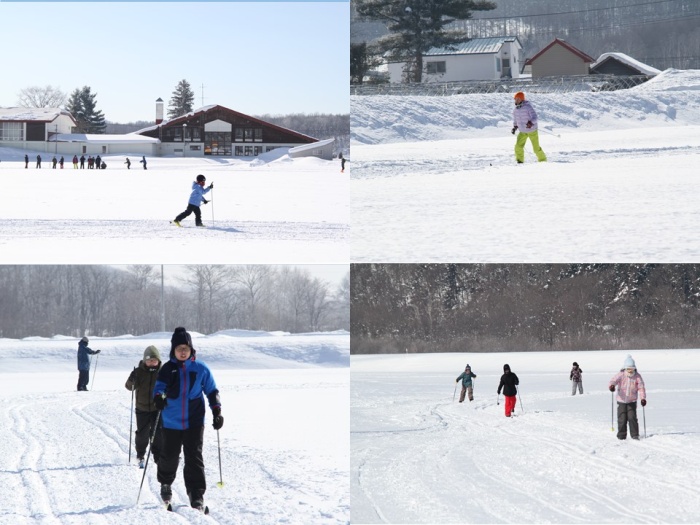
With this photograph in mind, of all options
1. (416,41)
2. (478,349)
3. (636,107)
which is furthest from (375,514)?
(636,107)

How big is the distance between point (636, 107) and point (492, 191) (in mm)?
11366

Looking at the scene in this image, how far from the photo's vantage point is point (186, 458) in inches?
228

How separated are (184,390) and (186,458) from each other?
458mm

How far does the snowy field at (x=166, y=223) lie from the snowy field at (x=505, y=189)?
1.01 m

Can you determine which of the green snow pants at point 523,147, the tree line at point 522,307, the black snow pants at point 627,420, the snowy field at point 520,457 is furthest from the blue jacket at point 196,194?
the black snow pants at point 627,420

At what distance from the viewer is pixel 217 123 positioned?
34500 millimetres

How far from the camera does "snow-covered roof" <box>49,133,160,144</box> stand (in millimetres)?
38656

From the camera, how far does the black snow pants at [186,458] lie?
18.7 ft

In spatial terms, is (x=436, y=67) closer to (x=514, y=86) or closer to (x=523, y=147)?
(x=514, y=86)

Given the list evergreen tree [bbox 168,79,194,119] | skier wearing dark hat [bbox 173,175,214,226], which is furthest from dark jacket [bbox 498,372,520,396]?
evergreen tree [bbox 168,79,194,119]

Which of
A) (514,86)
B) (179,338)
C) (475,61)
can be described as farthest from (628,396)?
(514,86)

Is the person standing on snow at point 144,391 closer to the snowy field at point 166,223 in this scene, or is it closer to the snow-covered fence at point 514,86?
the snowy field at point 166,223

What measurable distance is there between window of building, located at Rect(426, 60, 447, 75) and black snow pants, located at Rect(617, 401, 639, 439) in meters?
12.3

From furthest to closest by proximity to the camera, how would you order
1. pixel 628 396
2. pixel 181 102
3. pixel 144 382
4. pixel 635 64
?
pixel 181 102 → pixel 635 64 → pixel 628 396 → pixel 144 382
